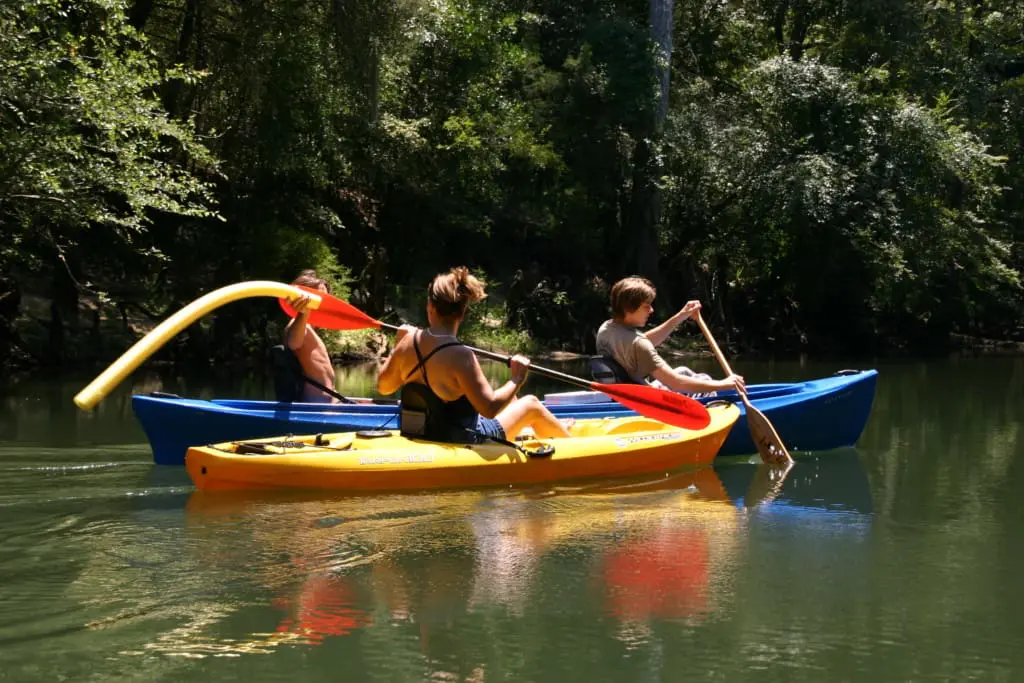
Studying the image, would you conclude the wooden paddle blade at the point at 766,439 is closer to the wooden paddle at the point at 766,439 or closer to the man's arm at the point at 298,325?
the wooden paddle at the point at 766,439

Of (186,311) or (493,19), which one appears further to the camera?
(493,19)

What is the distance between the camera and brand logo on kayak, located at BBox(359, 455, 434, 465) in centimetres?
705

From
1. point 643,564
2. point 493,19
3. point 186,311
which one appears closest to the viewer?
point 643,564

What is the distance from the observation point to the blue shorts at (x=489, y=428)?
7.47m

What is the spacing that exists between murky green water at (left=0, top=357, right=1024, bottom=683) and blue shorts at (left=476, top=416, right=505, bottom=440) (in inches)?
14.2

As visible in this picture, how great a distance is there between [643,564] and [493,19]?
16252 millimetres

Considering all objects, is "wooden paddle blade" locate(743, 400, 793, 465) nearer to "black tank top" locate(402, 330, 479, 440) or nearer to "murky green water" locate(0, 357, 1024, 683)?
"murky green water" locate(0, 357, 1024, 683)

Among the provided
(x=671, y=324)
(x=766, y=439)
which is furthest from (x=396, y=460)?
(x=766, y=439)

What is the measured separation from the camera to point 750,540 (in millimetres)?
6348

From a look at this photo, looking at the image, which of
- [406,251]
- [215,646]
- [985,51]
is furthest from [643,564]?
[985,51]

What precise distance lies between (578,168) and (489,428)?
49.4 feet

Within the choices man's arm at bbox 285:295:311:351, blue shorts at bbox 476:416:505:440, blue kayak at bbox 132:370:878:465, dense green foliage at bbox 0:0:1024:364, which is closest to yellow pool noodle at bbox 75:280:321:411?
man's arm at bbox 285:295:311:351

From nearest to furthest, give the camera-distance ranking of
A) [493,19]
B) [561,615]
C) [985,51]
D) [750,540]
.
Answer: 1. [561,615]
2. [750,540]
3. [493,19]
4. [985,51]

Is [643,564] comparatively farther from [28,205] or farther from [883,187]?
[883,187]
